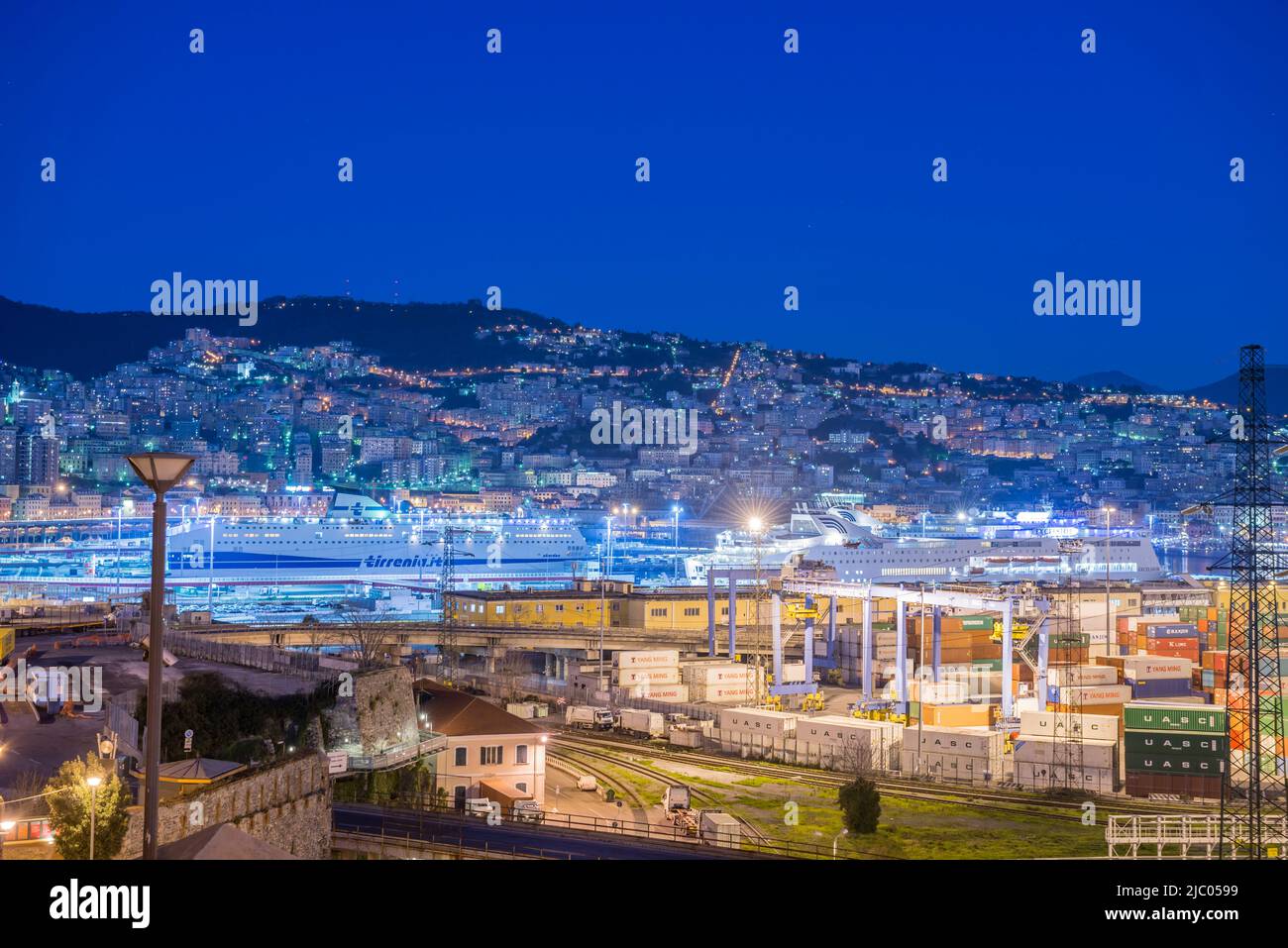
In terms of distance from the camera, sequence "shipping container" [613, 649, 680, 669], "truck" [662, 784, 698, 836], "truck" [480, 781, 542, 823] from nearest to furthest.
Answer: "truck" [480, 781, 542, 823]
"truck" [662, 784, 698, 836]
"shipping container" [613, 649, 680, 669]

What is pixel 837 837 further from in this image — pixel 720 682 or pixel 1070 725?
pixel 720 682

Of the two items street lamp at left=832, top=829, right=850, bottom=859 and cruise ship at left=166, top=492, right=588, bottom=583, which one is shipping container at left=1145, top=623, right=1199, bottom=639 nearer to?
street lamp at left=832, top=829, right=850, bottom=859

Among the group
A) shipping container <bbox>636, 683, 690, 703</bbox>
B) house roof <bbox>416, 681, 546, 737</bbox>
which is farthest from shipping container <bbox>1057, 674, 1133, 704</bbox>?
house roof <bbox>416, 681, 546, 737</bbox>

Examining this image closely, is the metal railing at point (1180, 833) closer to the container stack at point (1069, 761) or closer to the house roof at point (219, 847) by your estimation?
the container stack at point (1069, 761)

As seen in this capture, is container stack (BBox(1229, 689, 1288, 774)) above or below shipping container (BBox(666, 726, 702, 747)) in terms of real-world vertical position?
above

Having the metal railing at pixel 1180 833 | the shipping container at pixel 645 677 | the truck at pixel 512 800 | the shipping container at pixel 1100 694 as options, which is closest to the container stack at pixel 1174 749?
the metal railing at pixel 1180 833
